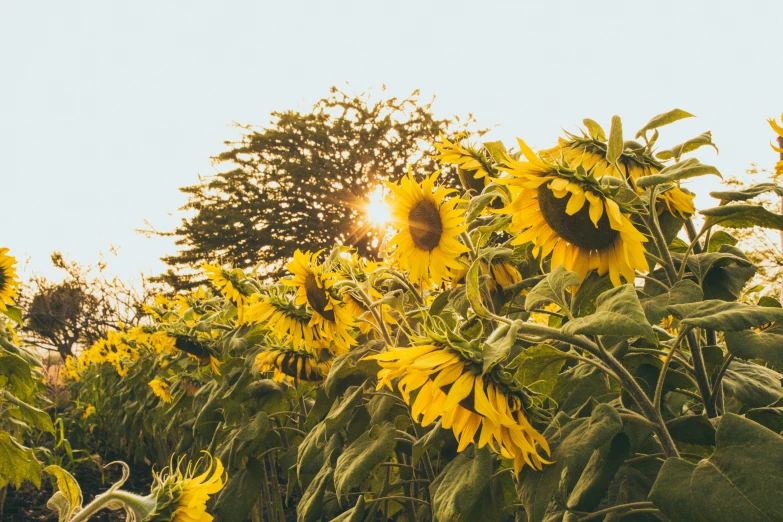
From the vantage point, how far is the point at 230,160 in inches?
759

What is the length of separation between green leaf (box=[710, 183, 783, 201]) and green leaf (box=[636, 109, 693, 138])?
143 mm

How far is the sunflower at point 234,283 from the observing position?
7.36ft

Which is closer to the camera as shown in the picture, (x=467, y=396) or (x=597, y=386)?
(x=467, y=396)

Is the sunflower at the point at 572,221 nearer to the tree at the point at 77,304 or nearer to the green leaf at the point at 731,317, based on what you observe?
the green leaf at the point at 731,317

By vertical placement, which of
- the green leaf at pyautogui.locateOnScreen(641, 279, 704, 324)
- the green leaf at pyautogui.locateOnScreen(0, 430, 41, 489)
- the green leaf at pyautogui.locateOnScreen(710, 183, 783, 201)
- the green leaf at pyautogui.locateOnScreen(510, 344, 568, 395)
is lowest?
the green leaf at pyautogui.locateOnScreen(0, 430, 41, 489)

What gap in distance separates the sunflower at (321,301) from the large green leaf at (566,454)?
0.88m

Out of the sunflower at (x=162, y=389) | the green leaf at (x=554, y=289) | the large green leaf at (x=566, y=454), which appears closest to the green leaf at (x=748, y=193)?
the green leaf at (x=554, y=289)

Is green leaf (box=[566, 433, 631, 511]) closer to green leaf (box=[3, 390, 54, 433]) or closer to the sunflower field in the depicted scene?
the sunflower field

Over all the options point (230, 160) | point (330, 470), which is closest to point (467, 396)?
point (330, 470)

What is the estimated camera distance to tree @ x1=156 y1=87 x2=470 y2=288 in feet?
62.0

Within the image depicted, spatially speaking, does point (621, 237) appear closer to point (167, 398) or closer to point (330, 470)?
point (330, 470)

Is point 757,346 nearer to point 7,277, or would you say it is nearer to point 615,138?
point 615,138

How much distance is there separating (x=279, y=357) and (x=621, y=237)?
113cm

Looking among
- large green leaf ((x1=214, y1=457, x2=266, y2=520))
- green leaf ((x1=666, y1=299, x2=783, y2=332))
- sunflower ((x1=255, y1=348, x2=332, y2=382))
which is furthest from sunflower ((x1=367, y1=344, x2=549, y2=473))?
large green leaf ((x1=214, y1=457, x2=266, y2=520))
